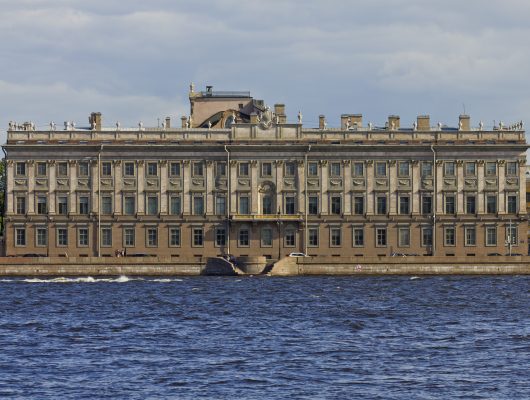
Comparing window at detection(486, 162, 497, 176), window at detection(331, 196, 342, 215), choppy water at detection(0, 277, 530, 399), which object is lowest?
choppy water at detection(0, 277, 530, 399)

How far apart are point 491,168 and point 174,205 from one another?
2561cm

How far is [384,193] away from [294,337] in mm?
68970

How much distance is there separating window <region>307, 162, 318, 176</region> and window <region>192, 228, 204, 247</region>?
32.3 ft

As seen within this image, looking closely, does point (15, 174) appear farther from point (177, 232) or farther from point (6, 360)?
A: point (6, 360)

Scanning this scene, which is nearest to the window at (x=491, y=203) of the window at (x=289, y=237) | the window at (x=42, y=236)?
the window at (x=289, y=237)

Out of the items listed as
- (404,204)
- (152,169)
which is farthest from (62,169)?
(404,204)

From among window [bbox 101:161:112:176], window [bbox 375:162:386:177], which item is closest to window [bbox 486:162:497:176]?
window [bbox 375:162:386:177]

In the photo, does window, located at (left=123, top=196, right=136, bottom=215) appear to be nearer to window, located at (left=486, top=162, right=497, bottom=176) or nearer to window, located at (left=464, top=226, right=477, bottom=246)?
window, located at (left=464, top=226, right=477, bottom=246)

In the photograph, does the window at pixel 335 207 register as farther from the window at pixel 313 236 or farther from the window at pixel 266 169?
the window at pixel 266 169

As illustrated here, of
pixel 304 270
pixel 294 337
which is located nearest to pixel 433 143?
pixel 304 270

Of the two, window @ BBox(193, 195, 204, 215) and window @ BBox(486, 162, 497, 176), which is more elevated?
window @ BBox(486, 162, 497, 176)

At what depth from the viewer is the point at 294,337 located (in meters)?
56.0

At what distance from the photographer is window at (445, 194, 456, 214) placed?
4882 inches

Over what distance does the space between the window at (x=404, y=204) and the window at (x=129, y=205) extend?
2138cm
